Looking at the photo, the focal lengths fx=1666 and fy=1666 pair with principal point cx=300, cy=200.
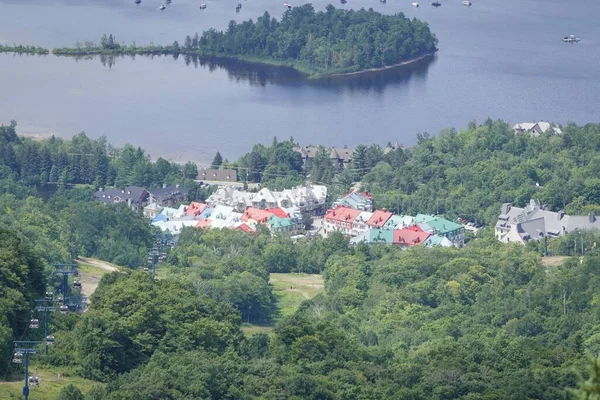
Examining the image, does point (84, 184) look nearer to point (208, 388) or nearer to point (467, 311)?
point (467, 311)

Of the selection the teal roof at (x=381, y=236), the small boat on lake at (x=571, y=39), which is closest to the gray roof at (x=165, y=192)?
the teal roof at (x=381, y=236)

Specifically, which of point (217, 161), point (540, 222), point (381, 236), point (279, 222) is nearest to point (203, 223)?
point (279, 222)

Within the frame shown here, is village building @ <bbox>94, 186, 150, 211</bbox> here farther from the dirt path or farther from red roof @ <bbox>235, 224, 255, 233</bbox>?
the dirt path

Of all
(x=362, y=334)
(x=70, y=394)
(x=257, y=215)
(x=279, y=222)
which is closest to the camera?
→ (x=70, y=394)

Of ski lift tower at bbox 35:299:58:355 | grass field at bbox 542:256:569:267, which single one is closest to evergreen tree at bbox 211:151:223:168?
grass field at bbox 542:256:569:267

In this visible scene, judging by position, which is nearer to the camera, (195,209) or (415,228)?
(415,228)

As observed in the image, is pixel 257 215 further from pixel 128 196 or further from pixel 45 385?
pixel 45 385
